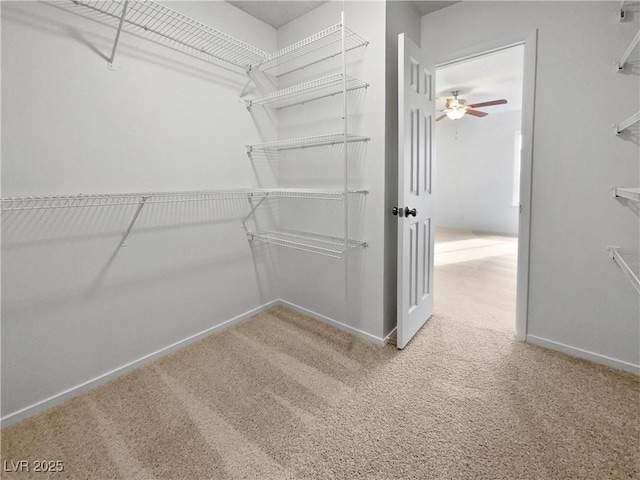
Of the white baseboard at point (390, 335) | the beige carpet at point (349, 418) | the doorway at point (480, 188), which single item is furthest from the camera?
the doorway at point (480, 188)

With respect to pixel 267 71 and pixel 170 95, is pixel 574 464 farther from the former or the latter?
pixel 267 71

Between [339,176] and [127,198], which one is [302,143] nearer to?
[339,176]

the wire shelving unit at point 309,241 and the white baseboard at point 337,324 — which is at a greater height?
the wire shelving unit at point 309,241

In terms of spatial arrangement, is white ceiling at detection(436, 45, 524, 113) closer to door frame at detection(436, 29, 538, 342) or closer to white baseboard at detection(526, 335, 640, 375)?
door frame at detection(436, 29, 538, 342)


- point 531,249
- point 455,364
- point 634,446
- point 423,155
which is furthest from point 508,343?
point 423,155

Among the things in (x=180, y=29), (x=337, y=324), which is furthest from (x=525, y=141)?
(x=180, y=29)

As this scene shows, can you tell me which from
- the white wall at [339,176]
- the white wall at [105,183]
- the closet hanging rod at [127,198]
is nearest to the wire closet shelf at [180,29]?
the white wall at [105,183]

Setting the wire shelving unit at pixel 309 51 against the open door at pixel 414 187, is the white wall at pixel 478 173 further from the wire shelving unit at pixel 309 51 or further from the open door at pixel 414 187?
the wire shelving unit at pixel 309 51

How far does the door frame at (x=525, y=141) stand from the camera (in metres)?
2.01

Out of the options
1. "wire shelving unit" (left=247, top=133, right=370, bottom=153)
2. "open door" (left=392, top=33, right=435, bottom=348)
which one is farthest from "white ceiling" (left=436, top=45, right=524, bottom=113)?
"wire shelving unit" (left=247, top=133, right=370, bottom=153)

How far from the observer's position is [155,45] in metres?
1.97

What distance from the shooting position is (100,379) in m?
1.86

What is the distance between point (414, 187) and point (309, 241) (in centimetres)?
92

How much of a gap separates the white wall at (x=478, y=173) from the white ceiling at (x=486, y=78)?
37.2 inches
